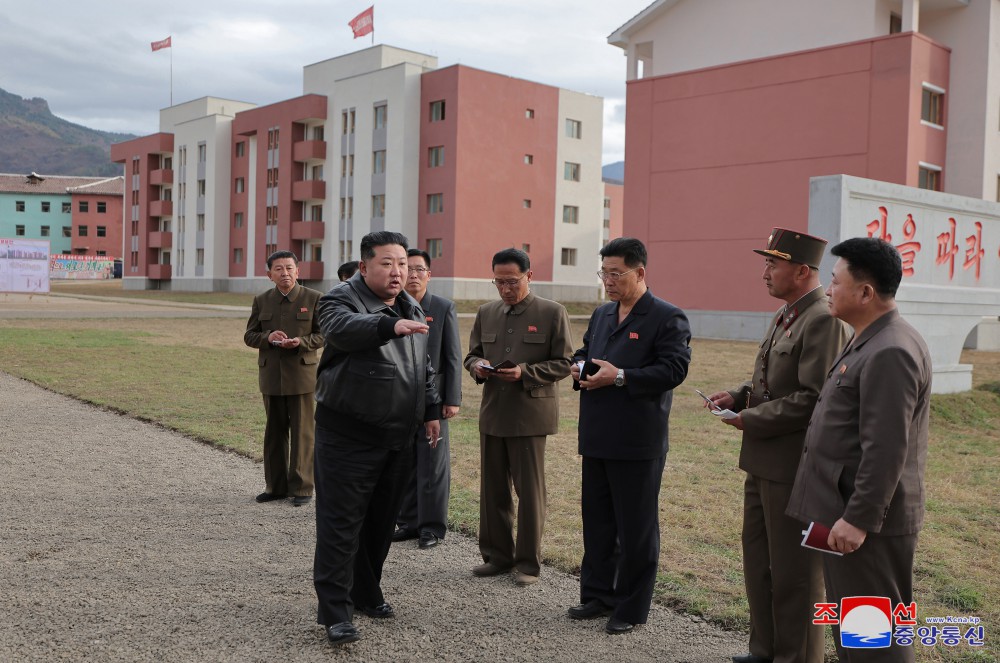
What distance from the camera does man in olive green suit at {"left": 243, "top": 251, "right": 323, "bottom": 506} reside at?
724cm

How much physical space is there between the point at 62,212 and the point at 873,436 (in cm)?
10766

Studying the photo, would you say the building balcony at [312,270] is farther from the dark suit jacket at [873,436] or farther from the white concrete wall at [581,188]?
the dark suit jacket at [873,436]

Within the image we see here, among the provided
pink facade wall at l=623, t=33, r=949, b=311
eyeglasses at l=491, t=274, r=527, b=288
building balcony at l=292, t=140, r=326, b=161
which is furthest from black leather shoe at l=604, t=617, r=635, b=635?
building balcony at l=292, t=140, r=326, b=161

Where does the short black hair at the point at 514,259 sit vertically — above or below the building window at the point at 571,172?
below

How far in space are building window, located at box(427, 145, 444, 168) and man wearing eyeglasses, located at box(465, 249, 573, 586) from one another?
4319cm

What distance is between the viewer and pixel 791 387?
3938mm

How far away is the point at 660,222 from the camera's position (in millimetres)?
31109

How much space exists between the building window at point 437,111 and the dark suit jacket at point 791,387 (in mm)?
45568

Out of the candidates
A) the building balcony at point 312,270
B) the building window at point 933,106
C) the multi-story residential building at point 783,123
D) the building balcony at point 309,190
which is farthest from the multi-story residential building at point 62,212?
the building window at point 933,106

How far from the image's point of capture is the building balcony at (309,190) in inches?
2111

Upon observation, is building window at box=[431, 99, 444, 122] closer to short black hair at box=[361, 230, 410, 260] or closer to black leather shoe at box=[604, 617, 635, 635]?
short black hair at box=[361, 230, 410, 260]

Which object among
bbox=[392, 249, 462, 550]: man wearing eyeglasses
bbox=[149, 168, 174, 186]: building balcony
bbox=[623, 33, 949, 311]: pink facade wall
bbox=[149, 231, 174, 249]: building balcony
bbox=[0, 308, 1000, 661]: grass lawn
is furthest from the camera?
bbox=[149, 231, 174, 249]: building balcony

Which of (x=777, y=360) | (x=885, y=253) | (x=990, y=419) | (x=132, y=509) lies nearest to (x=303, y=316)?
(x=132, y=509)

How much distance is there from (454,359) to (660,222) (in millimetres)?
26199
